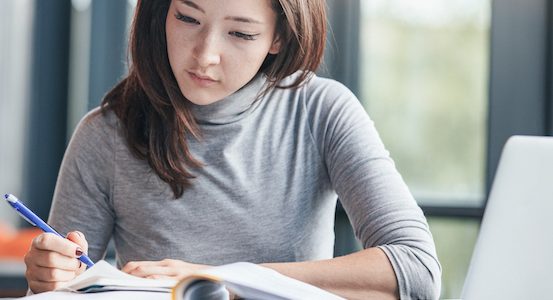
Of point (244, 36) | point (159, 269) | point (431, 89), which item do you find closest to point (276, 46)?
point (244, 36)

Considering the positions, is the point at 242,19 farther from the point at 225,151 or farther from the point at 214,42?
the point at 225,151

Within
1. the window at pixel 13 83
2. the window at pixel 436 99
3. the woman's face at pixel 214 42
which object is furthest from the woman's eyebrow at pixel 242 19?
the window at pixel 13 83

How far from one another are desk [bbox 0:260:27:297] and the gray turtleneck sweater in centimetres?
179

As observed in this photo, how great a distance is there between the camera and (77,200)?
149 cm

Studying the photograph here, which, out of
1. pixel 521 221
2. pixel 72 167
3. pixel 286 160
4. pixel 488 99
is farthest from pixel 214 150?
pixel 488 99

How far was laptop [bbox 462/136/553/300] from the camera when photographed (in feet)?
3.61

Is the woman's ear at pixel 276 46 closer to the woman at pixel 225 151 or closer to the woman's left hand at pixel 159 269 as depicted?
the woman at pixel 225 151

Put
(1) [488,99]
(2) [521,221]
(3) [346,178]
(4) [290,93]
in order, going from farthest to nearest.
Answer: (1) [488,99] → (4) [290,93] → (3) [346,178] → (2) [521,221]

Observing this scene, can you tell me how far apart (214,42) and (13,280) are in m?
2.14

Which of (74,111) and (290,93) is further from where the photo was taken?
(74,111)

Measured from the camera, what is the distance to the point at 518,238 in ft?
3.67

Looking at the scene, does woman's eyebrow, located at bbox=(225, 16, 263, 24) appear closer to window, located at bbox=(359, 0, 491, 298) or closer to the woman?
the woman

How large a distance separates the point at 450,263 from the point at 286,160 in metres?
1.92

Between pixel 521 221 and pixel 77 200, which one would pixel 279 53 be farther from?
pixel 521 221
